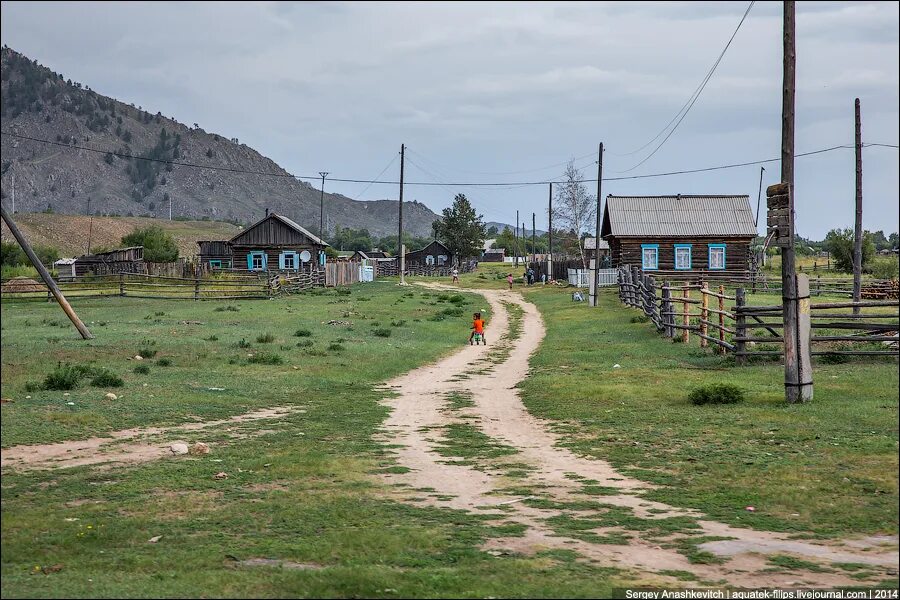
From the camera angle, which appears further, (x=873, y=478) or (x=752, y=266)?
(x=752, y=266)

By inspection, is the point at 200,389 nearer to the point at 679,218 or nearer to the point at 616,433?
the point at 616,433

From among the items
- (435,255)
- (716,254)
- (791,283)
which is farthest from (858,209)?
(435,255)

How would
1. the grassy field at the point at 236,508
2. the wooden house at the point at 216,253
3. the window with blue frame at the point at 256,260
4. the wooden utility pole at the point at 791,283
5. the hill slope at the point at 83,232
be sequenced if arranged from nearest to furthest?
the grassy field at the point at 236,508, the wooden utility pole at the point at 791,283, the window with blue frame at the point at 256,260, the wooden house at the point at 216,253, the hill slope at the point at 83,232

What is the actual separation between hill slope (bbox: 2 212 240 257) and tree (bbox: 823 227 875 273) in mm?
83032

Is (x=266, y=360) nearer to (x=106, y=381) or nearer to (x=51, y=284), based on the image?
(x=106, y=381)

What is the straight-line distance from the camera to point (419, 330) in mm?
34469

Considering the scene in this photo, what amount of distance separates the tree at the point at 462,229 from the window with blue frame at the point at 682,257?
2751 inches

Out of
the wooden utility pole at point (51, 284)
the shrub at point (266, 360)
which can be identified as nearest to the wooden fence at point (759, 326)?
the shrub at point (266, 360)

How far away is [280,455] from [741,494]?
5861 mm

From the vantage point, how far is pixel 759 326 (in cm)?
2072

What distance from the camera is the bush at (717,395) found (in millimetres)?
15641

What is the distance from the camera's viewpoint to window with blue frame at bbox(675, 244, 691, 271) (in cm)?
6097

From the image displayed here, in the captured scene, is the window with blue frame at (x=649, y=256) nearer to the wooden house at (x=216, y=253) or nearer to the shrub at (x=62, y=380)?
the shrub at (x=62, y=380)

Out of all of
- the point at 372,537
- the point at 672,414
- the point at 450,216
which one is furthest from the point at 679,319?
the point at 450,216
